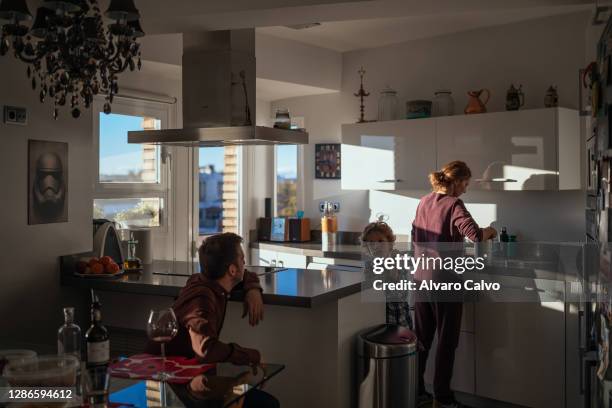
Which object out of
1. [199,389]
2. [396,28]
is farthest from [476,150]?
[199,389]

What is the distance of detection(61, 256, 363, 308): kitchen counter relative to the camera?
324 cm

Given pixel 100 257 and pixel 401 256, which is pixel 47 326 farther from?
pixel 401 256

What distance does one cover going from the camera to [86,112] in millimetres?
4074

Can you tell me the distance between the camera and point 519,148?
15.2 ft

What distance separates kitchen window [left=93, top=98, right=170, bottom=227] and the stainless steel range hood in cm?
72

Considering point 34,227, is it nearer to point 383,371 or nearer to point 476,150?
point 383,371

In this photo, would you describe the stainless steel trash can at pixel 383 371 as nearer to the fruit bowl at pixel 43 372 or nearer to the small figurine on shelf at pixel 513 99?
the fruit bowl at pixel 43 372

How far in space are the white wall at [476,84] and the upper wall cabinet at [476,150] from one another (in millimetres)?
181

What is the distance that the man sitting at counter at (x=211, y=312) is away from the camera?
2432mm

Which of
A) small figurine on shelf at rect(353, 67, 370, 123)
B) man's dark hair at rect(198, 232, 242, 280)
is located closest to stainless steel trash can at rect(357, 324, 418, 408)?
man's dark hair at rect(198, 232, 242, 280)

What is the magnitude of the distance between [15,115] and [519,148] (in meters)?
3.29

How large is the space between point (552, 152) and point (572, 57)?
80cm

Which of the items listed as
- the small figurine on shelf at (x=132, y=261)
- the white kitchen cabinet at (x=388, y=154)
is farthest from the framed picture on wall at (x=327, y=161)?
the small figurine on shelf at (x=132, y=261)

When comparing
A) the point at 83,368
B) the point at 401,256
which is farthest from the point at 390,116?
the point at 83,368
